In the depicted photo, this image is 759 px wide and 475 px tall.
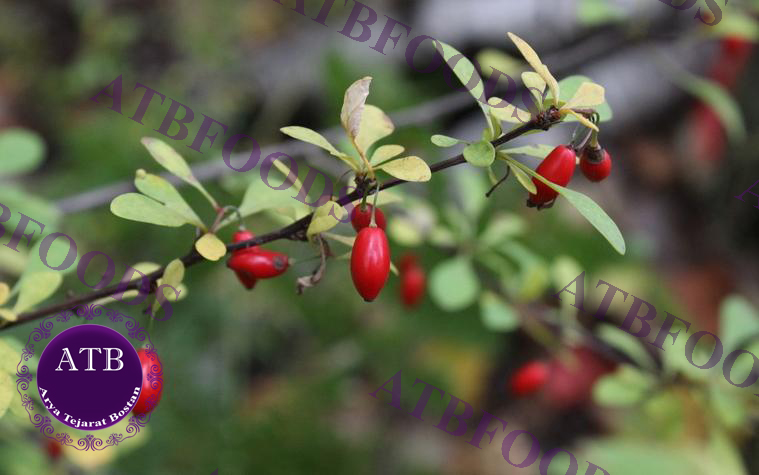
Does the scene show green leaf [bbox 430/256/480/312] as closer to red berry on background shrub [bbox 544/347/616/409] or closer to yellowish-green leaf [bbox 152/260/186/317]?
yellowish-green leaf [bbox 152/260/186/317]

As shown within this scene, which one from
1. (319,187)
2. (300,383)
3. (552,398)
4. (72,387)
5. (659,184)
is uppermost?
(72,387)

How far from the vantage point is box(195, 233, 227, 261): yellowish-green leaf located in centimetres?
53

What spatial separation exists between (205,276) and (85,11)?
1607 mm

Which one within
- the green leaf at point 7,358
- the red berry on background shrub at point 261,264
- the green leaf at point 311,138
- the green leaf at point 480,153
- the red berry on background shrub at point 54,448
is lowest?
the red berry on background shrub at point 54,448

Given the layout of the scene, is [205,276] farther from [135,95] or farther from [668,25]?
[668,25]

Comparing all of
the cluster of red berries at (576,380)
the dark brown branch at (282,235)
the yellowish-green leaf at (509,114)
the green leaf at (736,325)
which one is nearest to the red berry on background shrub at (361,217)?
the dark brown branch at (282,235)

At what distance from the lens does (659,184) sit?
9.25 ft

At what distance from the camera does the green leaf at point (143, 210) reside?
1.76 ft

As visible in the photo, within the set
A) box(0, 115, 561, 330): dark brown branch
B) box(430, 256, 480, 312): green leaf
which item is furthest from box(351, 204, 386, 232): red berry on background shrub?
box(430, 256, 480, 312): green leaf

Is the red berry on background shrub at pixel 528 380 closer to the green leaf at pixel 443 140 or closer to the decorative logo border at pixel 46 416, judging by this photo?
the decorative logo border at pixel 46 416

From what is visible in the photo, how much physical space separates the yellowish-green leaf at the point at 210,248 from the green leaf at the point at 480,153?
18 cm

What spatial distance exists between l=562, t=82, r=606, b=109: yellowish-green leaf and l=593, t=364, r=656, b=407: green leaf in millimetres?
479

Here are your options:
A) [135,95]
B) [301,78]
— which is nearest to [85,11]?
[135,95]

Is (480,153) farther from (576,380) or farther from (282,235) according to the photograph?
(576,380)
